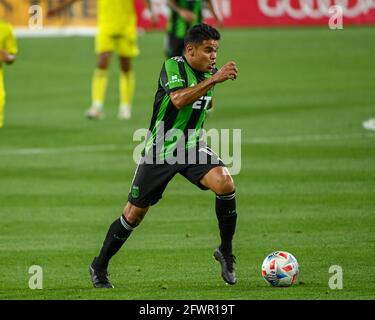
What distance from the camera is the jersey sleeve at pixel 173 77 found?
969cm

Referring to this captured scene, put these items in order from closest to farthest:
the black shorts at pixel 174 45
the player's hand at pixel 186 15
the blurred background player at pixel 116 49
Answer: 1. the blurred background player at pixel 116 49
2. the player's hand at pixel 186 15
3. the black shorts at pixel 174 45

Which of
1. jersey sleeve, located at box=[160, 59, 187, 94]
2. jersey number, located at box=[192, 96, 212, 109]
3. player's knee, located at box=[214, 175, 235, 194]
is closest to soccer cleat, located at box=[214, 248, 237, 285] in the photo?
player's knee, located at box=[214, 175, 235, 194]

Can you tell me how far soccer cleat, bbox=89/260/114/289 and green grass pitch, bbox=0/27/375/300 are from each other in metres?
0.09

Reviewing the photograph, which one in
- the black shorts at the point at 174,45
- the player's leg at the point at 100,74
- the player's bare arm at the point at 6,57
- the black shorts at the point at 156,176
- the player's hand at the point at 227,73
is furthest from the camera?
the black shorts at the point at 174,45

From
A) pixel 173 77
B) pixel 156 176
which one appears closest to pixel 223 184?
pixel 156 176

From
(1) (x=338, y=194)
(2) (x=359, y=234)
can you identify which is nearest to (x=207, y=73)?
(2) (x=359, y=234)

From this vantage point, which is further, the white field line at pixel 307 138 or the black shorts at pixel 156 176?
the white field line at pixel 307 138

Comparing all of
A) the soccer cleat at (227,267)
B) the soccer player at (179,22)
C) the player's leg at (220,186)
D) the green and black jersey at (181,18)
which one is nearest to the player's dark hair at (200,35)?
the player's leg at (220,186)

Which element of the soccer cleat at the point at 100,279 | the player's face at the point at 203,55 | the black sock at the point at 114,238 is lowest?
the soccer cleat at the point at 100,279

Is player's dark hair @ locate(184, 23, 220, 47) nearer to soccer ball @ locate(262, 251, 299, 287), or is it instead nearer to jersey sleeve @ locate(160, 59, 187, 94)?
jersey sleeve @ locate(160, 59, 187, 94)

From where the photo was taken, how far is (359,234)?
1197 cm

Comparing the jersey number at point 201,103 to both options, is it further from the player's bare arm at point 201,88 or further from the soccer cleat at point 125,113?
the soccer cleat at point 125,113

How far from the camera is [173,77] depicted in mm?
9734

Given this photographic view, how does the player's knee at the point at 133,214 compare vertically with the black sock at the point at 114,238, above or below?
above
